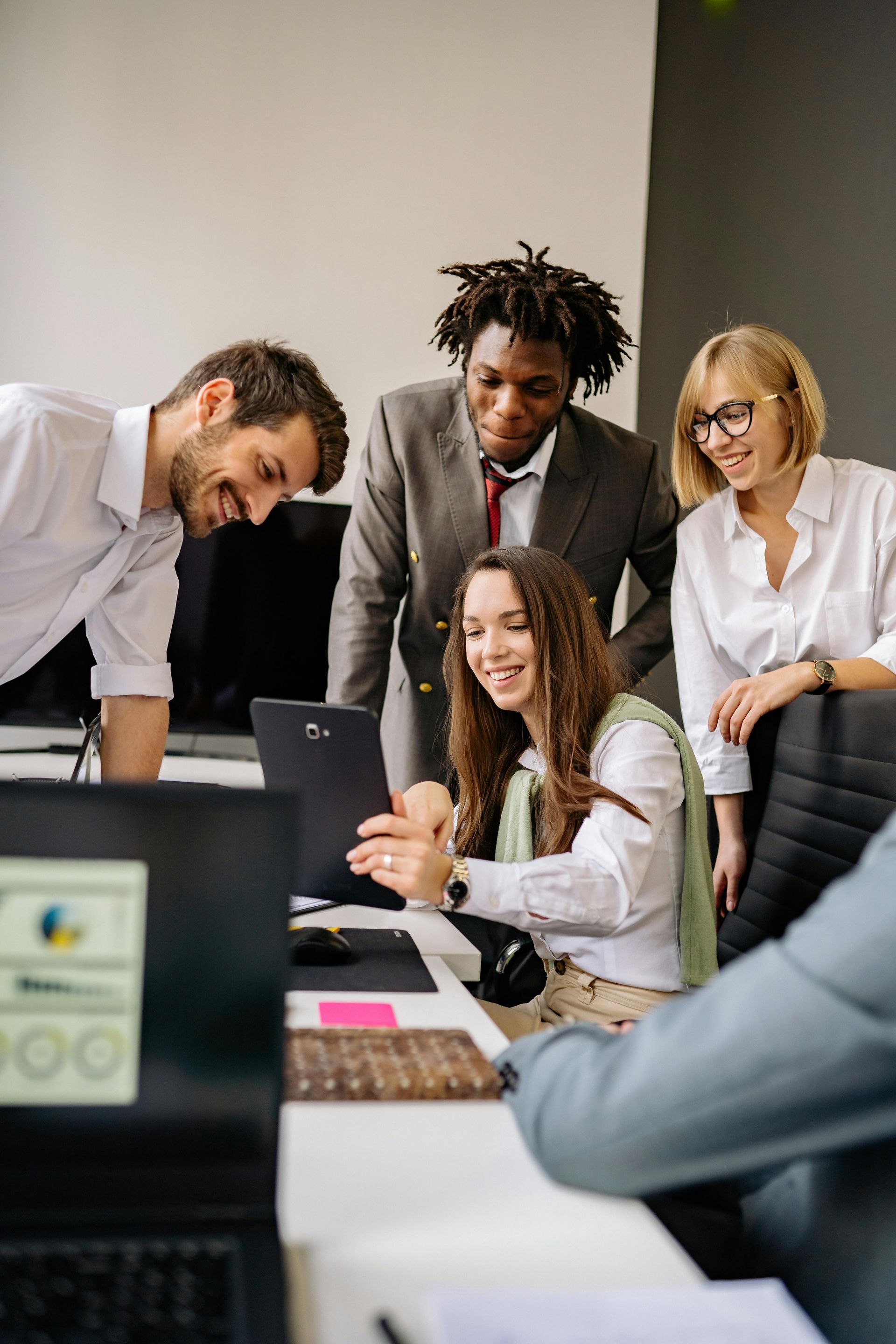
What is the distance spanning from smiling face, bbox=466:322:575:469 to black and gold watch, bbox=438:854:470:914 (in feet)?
3.36

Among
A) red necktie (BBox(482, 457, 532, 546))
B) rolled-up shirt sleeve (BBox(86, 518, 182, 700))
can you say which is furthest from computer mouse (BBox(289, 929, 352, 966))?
red necktie (BBox(482, 457, 532, 546))

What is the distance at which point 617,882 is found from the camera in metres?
1.29

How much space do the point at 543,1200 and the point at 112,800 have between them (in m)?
0.37

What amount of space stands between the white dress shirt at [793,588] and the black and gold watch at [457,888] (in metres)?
0.72

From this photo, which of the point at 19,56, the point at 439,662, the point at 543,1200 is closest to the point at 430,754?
the point at 439,662

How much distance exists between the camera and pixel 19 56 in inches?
106

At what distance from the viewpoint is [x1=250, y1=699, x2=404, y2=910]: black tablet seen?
1159mm

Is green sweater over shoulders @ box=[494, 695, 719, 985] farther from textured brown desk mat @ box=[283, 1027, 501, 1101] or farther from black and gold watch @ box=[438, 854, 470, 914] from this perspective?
textured brown desk mat @ box=[283, 1027, 501, 1101]

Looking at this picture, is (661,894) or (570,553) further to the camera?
(570,553)

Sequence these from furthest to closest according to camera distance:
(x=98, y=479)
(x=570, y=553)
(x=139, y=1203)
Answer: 1. (x=570, y=553)
2. (x=98, y=479)
3. (x=139, y=1203)

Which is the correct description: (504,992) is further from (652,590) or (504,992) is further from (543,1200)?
(652,590)

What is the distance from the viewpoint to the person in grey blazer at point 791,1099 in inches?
19.6

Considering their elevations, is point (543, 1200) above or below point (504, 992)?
above

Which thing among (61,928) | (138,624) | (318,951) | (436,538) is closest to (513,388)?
(436,538)
